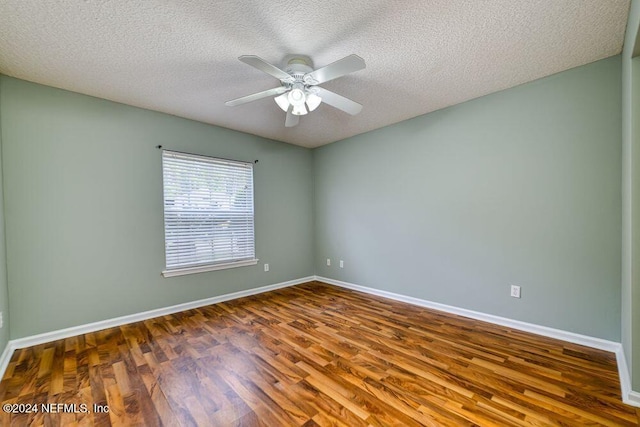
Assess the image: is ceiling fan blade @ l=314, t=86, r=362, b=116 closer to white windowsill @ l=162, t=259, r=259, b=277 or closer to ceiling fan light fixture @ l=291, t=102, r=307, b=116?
ceiling fan light fixture @ l=291, t=102, r=307, b=116

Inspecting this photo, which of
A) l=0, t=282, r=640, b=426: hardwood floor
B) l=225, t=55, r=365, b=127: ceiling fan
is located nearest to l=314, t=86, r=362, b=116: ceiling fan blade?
l=225, t=55, r=365, b=127: ceiling fan

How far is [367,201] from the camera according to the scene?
4004 millimetres

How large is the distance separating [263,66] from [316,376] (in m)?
2.20

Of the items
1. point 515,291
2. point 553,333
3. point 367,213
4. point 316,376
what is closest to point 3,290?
point 316,376

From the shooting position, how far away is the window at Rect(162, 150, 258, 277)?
3.25 meters

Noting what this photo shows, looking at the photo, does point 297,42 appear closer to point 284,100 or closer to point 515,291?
point 284,100

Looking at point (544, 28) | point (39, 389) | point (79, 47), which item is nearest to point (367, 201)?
point (544, 28)

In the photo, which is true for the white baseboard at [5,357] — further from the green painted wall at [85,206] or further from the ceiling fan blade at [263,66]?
the ceiling fan blade at [263,66]

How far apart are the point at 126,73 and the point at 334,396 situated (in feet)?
10.1

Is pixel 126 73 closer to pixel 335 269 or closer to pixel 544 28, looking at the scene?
pixel 544 28

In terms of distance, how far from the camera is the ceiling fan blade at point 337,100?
86.0 inches

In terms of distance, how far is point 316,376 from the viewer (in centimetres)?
191

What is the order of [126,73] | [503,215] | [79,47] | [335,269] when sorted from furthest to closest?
[335,269] → [503,215] → [126,73] → [79,47]

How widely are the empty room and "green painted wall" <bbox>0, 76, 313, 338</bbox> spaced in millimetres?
18
